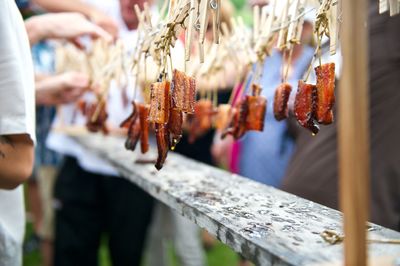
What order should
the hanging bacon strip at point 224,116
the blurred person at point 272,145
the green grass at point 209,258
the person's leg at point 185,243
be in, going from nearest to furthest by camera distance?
the hanging bacon strip at point 224,116
the blurred person at point 272,145
the person's leg at point 185,243
the green grass at point 209,258

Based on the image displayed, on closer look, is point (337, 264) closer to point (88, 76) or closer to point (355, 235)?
point (355, 235)

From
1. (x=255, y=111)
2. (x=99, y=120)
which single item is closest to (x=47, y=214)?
(x=99, y=120)

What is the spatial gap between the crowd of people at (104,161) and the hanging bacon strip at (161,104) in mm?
356

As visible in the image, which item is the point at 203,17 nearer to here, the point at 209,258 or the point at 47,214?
the point at 47,214

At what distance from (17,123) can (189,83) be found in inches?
19.3

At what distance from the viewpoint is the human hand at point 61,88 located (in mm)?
2578

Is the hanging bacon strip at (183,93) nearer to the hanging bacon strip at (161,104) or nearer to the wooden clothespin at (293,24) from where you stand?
the hanging bacon strip at (161,104)

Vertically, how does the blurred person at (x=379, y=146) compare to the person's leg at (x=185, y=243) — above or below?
above

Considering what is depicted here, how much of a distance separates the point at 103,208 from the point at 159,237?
52 centimetres

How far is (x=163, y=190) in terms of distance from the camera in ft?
5.89

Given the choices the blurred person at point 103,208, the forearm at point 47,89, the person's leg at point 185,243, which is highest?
the forearm at point 47,89

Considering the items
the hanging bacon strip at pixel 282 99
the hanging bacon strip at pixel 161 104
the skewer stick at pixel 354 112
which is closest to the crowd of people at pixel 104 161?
the hanging bacon strip at pixel 282 99

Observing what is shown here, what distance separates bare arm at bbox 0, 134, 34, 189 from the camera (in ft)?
4.71

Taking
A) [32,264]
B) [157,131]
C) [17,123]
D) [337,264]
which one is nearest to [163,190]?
[157,131]
